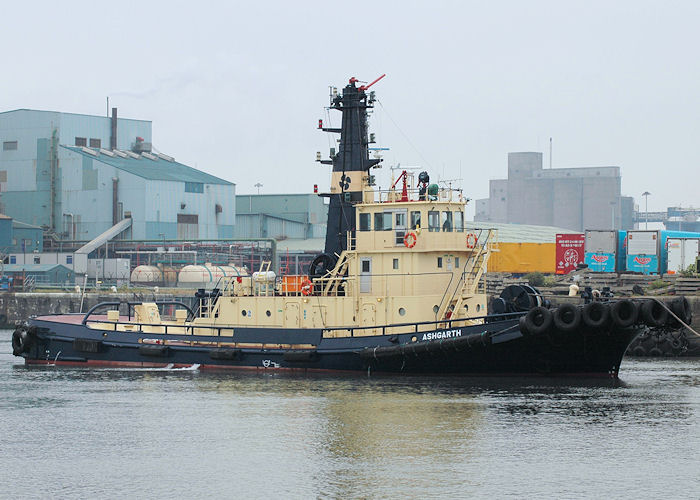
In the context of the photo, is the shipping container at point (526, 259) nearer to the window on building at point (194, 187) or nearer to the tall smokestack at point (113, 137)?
the window on building at point (194, 187)

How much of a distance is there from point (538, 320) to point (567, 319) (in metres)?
0.67

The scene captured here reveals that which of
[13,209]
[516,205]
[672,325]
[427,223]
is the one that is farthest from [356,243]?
[516,205]

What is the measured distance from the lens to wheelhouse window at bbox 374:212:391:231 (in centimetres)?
2714

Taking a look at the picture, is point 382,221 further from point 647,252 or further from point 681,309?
point 647,252

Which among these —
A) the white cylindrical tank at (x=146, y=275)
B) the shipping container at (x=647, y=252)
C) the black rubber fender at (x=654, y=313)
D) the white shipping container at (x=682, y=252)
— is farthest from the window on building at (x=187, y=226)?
the black rubber fender at (x=654, y=313)

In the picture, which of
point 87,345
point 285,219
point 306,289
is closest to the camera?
point 306,289

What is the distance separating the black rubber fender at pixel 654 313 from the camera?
2373 cm

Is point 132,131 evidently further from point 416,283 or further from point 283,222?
point 416,283

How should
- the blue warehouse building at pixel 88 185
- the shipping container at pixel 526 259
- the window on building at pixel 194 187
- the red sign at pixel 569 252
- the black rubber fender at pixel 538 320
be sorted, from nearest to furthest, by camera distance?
the black rubber fender at pixel 538 320, the red sign at pixel 569 252, the shipping container at pixel 526 259, the blue warehouse building at pixel 88 185, the window on building at pixel 194 187

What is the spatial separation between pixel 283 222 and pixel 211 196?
1040 cm

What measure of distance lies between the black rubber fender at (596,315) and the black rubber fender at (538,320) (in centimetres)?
82

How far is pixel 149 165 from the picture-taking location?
2990 inches

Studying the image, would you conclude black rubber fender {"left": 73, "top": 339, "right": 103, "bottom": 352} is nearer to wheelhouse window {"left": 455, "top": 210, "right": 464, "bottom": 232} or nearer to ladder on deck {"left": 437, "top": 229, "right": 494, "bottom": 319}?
ladder on deck {"left": 437, "top": 229, "right": 494, "bottom": 319}

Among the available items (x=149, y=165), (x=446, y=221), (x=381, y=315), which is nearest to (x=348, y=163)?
(x=446, y=221)
